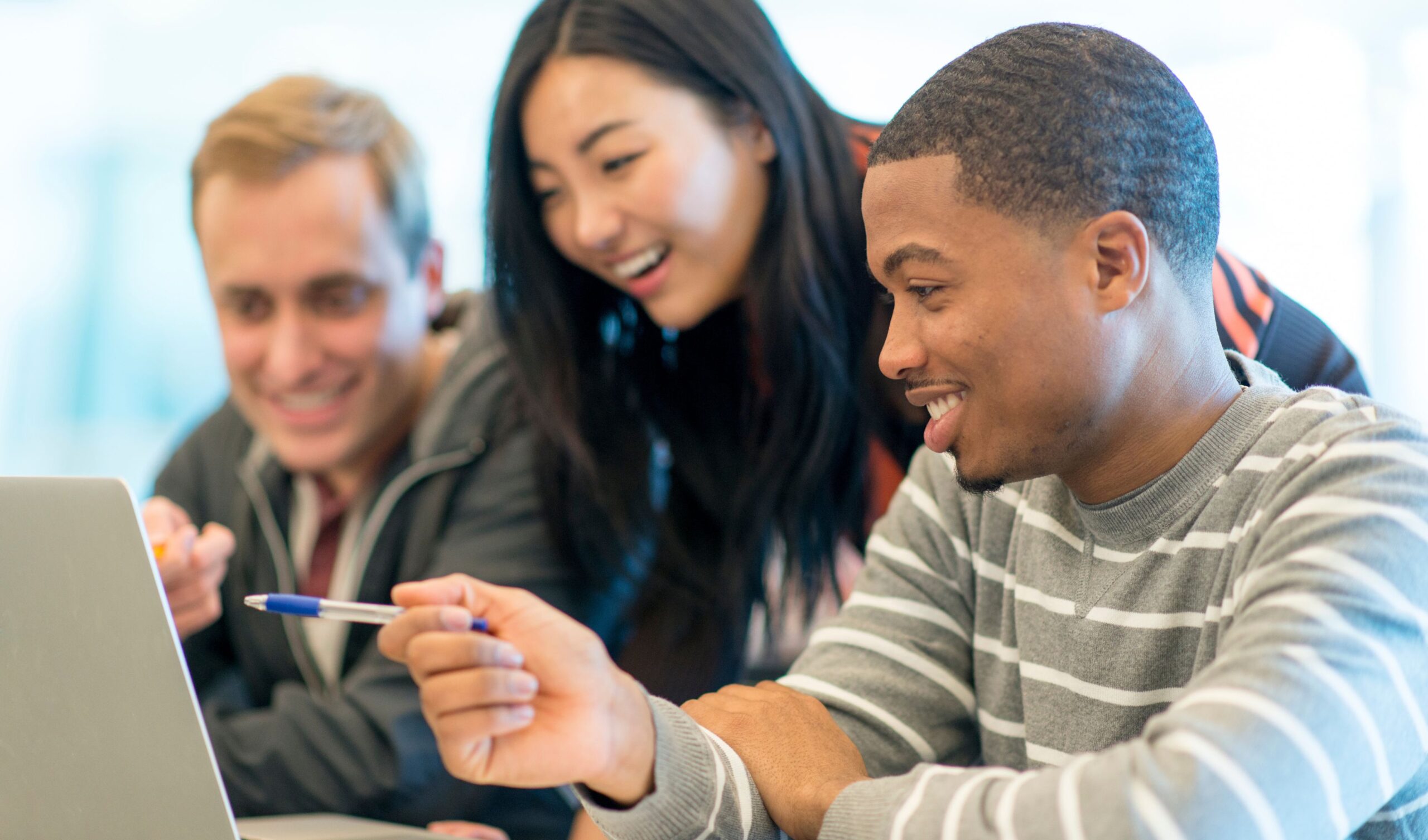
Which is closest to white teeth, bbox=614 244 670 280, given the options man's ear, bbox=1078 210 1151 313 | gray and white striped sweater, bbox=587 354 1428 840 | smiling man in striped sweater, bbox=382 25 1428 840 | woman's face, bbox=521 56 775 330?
woman's face, bbox=521 56 775 330

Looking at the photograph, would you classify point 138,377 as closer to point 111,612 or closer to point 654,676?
point 654,676

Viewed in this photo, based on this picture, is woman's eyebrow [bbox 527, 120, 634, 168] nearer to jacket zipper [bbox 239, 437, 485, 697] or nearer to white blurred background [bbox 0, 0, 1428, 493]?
jacket zipper [bbox 239, 437, 485, 697]

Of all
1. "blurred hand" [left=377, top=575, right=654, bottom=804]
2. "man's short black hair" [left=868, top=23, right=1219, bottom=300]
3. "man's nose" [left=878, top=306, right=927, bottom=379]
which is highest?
"man's short black hair" [left=868, top=23, right=1219, bottom=300]

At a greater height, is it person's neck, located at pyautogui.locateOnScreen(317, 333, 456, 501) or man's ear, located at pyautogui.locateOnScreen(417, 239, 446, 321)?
man's ear, located at pyautogui.locateOnScreen(417, 239, 446, 321)

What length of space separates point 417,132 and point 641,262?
1341 mm

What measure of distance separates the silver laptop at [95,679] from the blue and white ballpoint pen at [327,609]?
6cm

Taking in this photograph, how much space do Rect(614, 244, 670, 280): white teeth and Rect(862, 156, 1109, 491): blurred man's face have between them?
62cm

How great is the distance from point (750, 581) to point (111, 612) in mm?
843

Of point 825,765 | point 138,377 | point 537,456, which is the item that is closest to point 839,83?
point 537,456

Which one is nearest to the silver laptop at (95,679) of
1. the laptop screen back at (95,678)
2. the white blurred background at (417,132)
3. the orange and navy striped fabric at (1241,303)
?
the laptop screen back at (95,678)

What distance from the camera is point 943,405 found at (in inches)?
30.1

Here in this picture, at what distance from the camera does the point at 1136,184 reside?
71 centimetres

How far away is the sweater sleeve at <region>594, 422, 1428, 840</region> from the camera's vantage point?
20.9 inches

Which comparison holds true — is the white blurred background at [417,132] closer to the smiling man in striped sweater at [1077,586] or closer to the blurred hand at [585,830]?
the blurred hand at [585,830]
